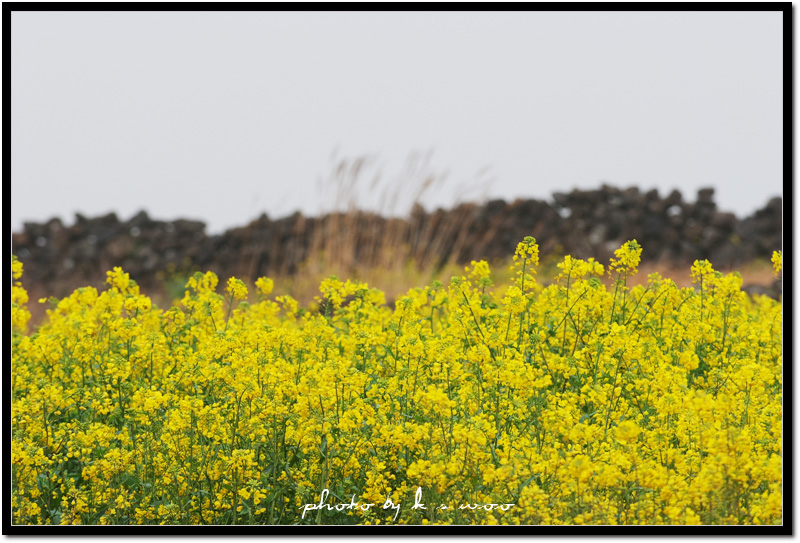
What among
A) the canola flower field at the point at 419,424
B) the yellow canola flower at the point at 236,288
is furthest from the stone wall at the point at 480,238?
the canola flower field at the point at 419,424

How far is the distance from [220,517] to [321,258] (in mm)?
6606

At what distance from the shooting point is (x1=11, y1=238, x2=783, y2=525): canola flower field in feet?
9.81

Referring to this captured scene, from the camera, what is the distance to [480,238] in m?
12.0

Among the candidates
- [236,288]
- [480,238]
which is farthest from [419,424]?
[480,238]

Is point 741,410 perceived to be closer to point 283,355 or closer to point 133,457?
point 283,355

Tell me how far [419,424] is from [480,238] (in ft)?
29.0

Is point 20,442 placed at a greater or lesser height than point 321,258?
lesser

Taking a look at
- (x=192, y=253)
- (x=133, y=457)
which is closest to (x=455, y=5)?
(x=133, y=457)

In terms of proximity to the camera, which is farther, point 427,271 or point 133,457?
point 427,271

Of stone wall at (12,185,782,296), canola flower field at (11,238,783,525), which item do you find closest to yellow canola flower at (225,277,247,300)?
canola flower field at (11,238,783,525)

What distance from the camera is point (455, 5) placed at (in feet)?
12.6

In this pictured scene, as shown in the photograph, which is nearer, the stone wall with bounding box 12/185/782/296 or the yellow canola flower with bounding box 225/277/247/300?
the yellow canola flower with bounding box 225/277/247/300

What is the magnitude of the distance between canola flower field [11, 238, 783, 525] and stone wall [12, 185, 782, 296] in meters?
7.00

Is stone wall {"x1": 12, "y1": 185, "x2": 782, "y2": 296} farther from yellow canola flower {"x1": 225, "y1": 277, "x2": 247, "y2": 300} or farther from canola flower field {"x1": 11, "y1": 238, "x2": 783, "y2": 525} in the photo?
canola flower field {"x1": 11, "y1": 238, "x2": 783, "y2": 525}
